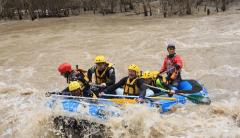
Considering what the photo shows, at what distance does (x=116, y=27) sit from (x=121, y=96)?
14.6 m

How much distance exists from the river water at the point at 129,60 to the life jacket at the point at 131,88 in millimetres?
701

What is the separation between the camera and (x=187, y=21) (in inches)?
910

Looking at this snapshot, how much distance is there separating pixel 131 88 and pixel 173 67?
1.89 m

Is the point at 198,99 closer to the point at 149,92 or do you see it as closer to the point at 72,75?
the point at 149,92

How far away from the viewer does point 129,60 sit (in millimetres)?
15727

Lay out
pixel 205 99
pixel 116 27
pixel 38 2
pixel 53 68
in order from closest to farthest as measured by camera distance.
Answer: pixel 205 99 → pixel 53 68 → pixel 116 27 → pixel 38 2

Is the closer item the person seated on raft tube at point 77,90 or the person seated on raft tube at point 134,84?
the person seated on raft tube at point 77,90

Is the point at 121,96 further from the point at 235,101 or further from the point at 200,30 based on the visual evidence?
the point at 200,30

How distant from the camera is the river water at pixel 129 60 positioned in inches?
327

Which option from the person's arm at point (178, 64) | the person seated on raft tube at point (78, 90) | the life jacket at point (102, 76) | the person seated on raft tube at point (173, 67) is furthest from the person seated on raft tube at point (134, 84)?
the person's arm at point (178, 64)

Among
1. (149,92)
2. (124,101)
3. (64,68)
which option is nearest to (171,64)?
(149,92)

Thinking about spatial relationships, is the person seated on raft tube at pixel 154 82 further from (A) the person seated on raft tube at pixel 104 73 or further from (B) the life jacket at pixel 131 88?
(A) the person seated on raft tube at pixel 104 73

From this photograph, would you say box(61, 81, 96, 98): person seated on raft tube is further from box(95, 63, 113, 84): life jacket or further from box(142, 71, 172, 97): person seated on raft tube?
box(142, 71, 172, 97): person seated on raft tube

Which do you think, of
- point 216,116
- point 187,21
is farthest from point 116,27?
point 216,116
